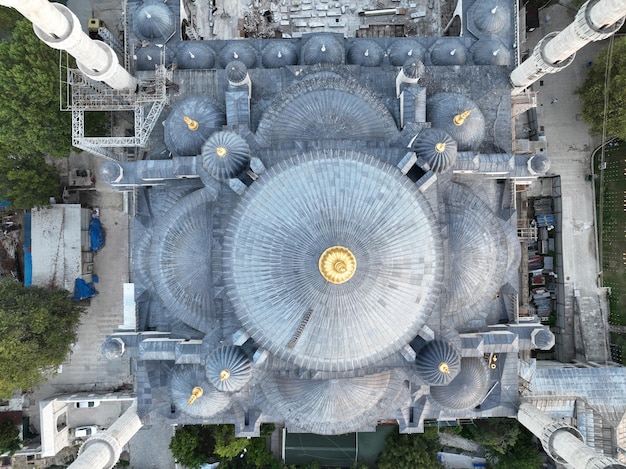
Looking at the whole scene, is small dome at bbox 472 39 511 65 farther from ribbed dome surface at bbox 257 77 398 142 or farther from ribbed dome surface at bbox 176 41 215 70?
ribbed dome surface at bbox 176 41 215 70

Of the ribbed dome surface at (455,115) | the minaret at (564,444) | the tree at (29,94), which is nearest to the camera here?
the minaret at (564,444)

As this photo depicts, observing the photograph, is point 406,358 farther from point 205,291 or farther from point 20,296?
point 20,296

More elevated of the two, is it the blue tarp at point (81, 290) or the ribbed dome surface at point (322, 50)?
the ribbed dome surface at point (322, 50)

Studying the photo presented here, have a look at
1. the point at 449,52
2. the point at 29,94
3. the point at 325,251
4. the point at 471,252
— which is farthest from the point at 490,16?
the point at 29,94

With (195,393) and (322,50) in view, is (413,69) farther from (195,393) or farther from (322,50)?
(195,393)

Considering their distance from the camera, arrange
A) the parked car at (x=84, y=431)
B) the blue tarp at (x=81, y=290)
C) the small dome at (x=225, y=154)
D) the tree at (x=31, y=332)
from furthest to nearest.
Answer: the parked car at (x=84, y=431) < the blue tarp at (x=81, y=290) < the tree at (x=31, y=332) < the small dome at (x=225, y=154)

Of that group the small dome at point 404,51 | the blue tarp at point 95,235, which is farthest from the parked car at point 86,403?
the small dome at point 404,51

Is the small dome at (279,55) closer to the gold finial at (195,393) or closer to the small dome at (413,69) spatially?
the small dome at (413,69)
